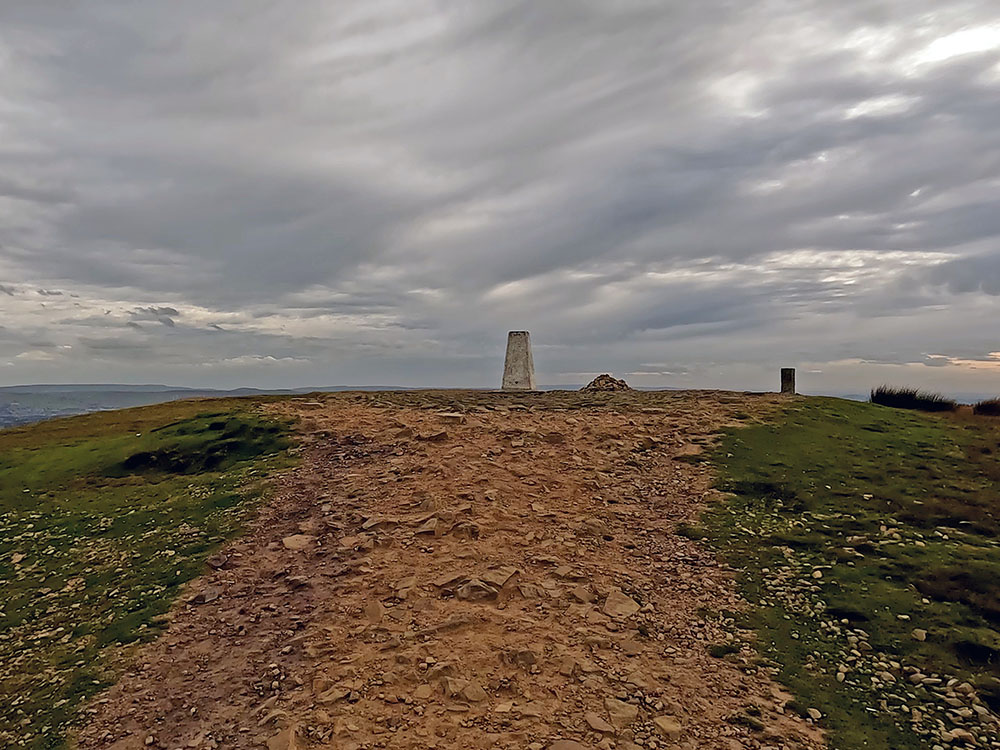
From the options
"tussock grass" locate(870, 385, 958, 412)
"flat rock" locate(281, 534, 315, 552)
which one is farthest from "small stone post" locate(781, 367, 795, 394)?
"flat rock" locate(281, 534, 315, 552)

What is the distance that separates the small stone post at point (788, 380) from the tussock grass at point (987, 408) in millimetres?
5786

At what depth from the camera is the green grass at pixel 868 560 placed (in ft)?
26.1

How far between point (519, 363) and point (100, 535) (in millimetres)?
15782

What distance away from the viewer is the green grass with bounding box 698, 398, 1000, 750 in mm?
7941

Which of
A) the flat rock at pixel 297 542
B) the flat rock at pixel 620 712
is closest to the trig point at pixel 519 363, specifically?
the flat rock at pixel 297 542

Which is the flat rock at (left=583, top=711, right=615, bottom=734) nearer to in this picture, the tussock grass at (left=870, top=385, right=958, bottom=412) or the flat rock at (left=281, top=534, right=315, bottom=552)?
the flat rock at (left=281, top=534, right=315, bottom=552)

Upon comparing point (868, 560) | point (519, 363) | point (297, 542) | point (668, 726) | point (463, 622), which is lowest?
point (668, 726)

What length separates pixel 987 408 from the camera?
23297 millimetres

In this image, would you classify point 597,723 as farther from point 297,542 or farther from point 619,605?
point 297,542

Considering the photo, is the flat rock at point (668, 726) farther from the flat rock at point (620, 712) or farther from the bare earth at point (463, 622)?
the flat rock at point (620, 712)

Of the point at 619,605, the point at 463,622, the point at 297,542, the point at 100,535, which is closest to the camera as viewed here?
the point at 463,622

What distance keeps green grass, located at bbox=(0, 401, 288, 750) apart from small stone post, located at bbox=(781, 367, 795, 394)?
16677 millimetres

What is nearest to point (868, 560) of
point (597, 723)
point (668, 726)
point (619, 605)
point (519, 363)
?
point (619, 605)

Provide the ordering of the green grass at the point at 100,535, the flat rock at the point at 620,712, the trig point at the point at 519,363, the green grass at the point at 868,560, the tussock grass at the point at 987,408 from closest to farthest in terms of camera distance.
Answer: the flat rock at the point at 620,712 → the green grass at the point at 868,560 → the green grass at the point at 100,535 → the tussock grass at the point at 987,408 → the trig point at the point at 519,363
